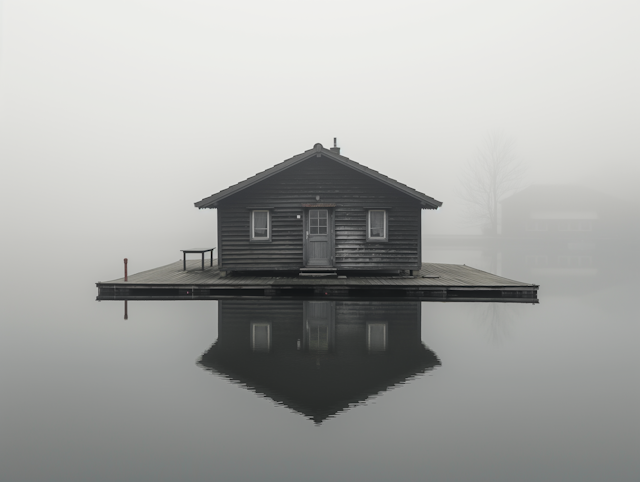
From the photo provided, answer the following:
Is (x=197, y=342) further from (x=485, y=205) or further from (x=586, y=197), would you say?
(x=586, y=197)

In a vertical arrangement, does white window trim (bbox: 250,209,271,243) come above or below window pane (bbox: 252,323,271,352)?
above

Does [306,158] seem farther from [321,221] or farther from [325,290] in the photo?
[325,290]

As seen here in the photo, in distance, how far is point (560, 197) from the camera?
65188mm

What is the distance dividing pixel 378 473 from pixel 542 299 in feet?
41.2

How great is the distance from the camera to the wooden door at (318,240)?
664 inches

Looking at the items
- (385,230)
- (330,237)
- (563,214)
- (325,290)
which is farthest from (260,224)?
(563,214)

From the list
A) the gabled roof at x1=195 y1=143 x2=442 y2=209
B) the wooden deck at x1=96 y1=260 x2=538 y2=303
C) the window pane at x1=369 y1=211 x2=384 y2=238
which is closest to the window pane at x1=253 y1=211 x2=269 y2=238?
the gabled roof at x1=195 y1=143 x2=442 y2=209

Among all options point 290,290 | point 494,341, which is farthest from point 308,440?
point 290,290

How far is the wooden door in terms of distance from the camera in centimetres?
1688

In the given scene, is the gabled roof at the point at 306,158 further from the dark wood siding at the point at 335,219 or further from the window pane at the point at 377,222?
the window pane at the point at 377,222

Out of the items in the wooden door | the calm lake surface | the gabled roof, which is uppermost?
the gabled roof

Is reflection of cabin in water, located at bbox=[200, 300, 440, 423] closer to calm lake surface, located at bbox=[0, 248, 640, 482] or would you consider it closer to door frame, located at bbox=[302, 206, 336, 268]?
calm lake surface, located at bbox=[0, 248, 640, 482]

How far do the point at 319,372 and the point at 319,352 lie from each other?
3.87 ft

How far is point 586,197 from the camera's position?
6544 centimetres
